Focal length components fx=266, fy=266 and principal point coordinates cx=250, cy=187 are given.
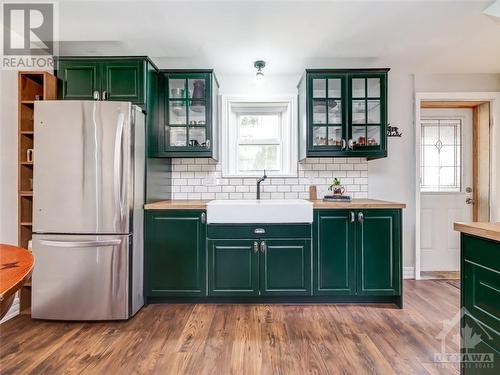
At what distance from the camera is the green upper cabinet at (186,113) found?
2.79 m

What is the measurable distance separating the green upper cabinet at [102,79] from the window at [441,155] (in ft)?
11.3

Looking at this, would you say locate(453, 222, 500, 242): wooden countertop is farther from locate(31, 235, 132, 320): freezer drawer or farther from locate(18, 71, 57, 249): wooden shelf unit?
locate(18, 71, 57, 249): wooden shelf unit

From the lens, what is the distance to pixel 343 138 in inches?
110

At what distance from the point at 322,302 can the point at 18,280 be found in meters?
2.36

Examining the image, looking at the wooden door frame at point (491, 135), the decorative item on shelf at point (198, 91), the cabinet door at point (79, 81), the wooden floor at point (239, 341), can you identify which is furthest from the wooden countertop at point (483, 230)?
the cabinet door at point (79, 81)

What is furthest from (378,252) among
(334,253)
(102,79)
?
(102,79)

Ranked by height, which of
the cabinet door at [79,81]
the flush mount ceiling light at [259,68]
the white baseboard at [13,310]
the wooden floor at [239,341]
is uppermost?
the flush mount ceiling light at [259,68]

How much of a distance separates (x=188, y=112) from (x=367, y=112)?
1899mm

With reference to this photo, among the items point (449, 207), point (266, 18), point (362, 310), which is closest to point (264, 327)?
point (362, 310)

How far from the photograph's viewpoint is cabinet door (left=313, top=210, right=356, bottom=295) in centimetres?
249

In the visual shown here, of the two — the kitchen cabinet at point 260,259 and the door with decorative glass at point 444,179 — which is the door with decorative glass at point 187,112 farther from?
the door with decorative glass at point 444,179

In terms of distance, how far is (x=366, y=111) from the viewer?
9.22ft

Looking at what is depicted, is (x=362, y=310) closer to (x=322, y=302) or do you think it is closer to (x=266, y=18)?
(x=322, y=302)

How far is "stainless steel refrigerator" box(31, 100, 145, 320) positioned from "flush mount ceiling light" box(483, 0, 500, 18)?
9.76 feet
